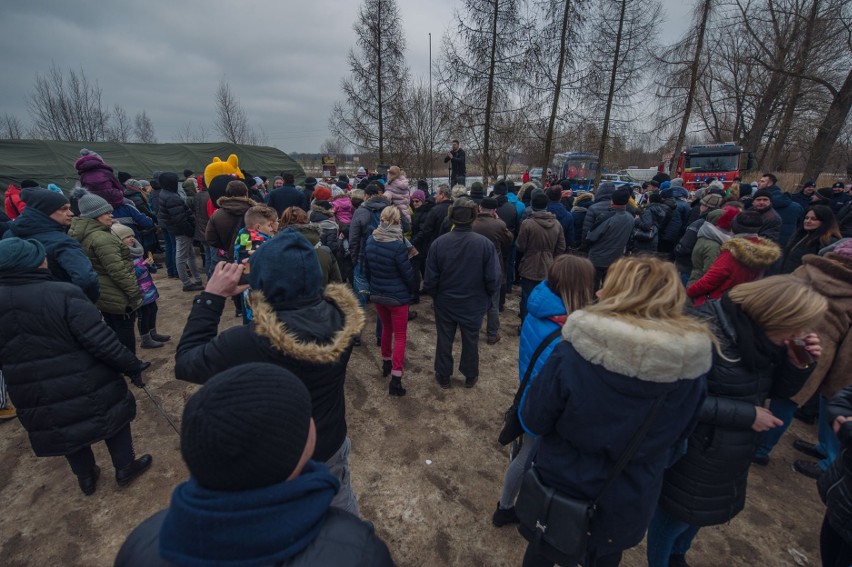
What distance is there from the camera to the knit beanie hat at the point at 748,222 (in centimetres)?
388

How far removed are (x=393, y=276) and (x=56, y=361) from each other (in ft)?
8.40

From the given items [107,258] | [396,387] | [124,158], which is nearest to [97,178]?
[107,258]

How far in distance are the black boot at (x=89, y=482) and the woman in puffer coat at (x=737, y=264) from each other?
4766 mm

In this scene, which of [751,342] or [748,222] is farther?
[748,222]

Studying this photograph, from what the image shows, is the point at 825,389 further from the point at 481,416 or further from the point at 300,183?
the point at 300,183

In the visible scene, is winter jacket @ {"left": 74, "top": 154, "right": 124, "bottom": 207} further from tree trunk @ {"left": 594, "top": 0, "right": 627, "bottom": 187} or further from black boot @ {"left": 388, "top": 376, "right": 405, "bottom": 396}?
tree trunk @ {"left": 594, "top": 0, "right": 627, "bottom": 187}

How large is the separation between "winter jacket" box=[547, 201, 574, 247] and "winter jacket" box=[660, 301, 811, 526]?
14.2 feet

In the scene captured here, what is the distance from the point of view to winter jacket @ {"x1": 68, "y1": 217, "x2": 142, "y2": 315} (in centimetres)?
360

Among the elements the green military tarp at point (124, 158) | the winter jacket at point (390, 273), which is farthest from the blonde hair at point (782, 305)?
the green military tarp at point (124, 158)

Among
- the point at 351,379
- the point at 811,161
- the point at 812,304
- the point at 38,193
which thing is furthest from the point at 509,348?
the point at 811,161

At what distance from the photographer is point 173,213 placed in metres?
6.41

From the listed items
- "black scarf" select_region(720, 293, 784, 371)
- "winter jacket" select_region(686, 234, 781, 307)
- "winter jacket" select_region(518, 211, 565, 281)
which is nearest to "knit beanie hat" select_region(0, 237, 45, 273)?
"black scarf" select_region(720, 293, 784, 371)

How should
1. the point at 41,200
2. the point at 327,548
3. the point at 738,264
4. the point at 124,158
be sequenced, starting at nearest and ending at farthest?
the point at 327,548 → the point at 41,200 → the point at 738,264 → the point at 124,158

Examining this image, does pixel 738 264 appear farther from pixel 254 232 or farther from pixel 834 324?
pixel 254 232
